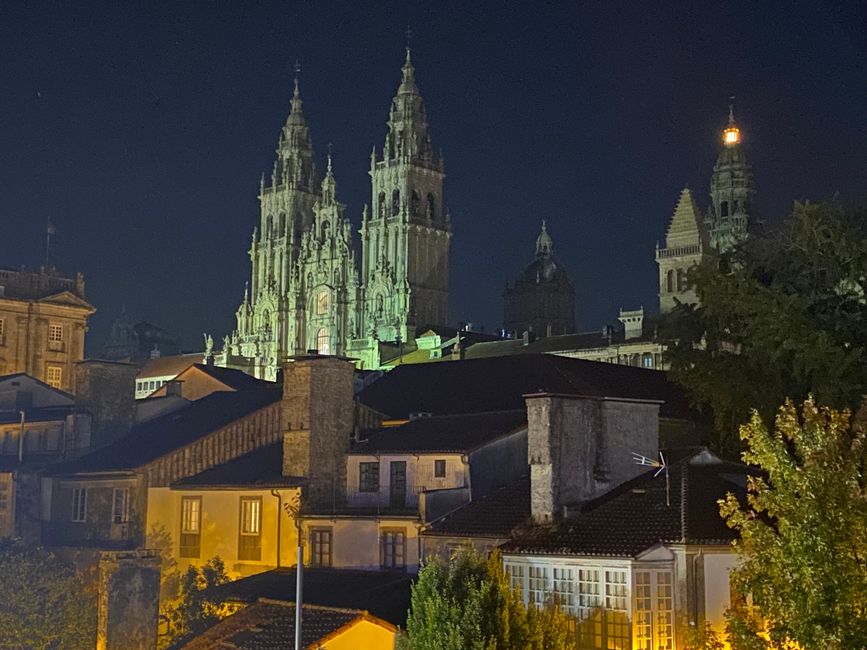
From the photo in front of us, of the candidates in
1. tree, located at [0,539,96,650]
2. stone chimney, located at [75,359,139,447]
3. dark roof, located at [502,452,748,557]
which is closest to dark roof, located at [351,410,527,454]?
dark roof, located at [502,452,748,557]

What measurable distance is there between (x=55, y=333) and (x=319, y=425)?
59303 millimetres

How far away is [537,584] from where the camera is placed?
1159 inches

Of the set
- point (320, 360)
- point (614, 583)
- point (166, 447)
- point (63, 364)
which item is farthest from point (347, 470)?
point (63, 364)

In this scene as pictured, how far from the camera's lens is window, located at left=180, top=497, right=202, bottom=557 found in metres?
43.0

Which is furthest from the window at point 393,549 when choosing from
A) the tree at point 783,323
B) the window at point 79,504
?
the window at point 79,504

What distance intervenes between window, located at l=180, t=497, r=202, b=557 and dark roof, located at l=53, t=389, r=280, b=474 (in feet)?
7.19

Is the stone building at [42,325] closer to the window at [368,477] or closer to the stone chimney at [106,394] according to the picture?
the stone chimney at [106,394]

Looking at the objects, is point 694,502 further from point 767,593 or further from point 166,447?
point 166,447

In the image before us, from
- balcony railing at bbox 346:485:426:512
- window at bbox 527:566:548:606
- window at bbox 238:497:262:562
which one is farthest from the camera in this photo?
window at bbox 238:497:262:562

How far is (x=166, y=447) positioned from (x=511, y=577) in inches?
772

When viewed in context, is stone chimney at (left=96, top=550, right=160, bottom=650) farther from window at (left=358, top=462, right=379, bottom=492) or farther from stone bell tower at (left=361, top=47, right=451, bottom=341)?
stone bell tower at (left=361, top=47, right=451, bottom=341)

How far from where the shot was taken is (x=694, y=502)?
96.6 feet

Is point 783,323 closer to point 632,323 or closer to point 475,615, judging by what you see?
point 475,615

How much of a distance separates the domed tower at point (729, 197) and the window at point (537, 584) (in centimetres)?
9448
